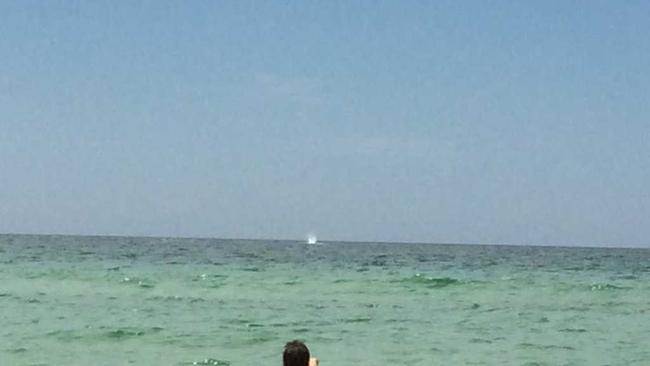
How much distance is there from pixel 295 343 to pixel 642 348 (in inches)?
487

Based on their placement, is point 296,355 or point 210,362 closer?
point 296,355

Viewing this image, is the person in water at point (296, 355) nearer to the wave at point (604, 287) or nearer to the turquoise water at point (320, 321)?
the turquoise water at point (320, 321)

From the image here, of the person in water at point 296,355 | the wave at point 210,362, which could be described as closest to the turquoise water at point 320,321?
the wave at point 210,362

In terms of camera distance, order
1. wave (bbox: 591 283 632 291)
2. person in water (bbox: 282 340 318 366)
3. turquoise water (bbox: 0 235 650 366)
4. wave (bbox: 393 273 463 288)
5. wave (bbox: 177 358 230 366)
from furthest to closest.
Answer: wave (bbox: 591 283 632 291) → wave (bbox: 393 273 463 288) → turquoise water (bbox: 0 235 650 366) → wave (bbox: 177 358 230 366) → person in water (bbox: 282 340 318 366)

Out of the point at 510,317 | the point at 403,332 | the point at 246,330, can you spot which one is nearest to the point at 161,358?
the point at 246,330

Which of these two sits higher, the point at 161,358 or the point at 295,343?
the point at 295,343

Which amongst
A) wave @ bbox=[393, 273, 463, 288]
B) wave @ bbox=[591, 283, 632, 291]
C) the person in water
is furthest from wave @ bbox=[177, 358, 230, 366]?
wave @ bbox=[591, 283, 632, 291]

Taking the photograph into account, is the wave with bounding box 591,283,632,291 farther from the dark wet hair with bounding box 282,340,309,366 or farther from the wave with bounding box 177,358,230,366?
the dark wet hair with bounding box 282,340,309,366

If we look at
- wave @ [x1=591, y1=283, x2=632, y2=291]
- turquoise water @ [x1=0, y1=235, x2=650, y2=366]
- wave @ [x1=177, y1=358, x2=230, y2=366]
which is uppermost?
wave @ [x1=591, y1=283, x2=632, y2=291]

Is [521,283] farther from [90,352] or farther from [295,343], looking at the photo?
[295,343]

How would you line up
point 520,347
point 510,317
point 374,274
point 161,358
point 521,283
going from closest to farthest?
1. point 161,358
2. point 520,347
3. point 510,317
4. point 521,283
5. point 374,274

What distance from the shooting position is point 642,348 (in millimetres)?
16719

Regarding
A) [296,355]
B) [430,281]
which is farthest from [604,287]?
[296,355]

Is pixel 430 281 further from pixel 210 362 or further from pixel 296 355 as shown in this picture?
pixel 296 355
